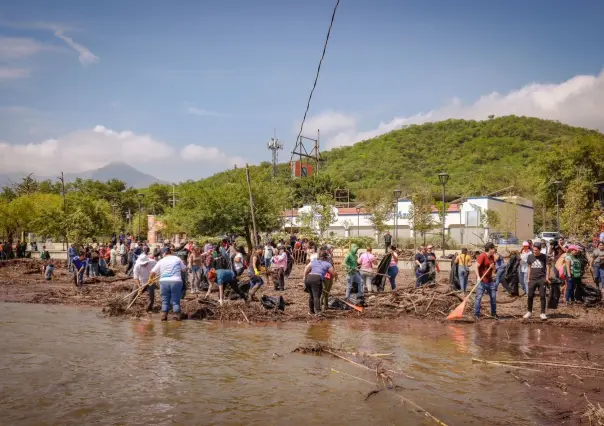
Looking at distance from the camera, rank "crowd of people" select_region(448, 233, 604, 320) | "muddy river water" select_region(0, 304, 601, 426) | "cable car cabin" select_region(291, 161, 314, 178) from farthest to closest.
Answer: "cable car cabin" select_region(291, 161, 314, 178) → "crowd of people" select_region(448, 233, 604, 320) → "muddy river water" select_region(0, 304, 601, 426)

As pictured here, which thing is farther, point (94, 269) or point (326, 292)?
point (94, 269)

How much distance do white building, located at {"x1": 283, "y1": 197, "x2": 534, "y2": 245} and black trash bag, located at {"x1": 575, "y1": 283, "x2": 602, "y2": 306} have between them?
34213 mm

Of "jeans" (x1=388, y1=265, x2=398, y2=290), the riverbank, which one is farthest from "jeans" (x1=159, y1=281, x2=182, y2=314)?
"jeans" (x1=388, y1=265, x2=398, y2=290)

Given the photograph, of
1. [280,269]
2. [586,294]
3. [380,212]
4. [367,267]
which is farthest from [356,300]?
[380,212]

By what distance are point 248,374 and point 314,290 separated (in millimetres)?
5310

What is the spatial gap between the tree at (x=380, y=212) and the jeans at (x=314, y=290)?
1363 inches

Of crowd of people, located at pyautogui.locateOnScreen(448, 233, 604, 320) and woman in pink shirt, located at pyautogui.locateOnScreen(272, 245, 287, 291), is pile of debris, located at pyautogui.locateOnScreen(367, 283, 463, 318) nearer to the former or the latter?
crowd of people, located at pyautogui.locateOnScreen(448, 233, 604, 320)

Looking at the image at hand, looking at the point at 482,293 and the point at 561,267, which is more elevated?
the point at 561,267

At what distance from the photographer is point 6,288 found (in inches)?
835

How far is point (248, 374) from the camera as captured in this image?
8.42 metres

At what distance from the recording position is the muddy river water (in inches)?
261

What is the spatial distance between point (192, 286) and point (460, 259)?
8.66 metres

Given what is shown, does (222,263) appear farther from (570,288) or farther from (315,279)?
(570,288)

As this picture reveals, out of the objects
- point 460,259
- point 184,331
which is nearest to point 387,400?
point 184,331
